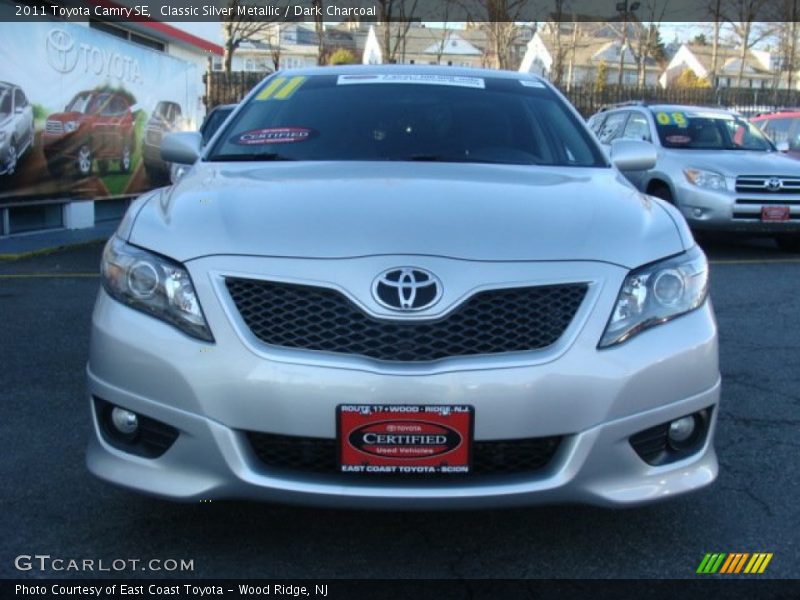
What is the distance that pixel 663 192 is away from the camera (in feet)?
33.4

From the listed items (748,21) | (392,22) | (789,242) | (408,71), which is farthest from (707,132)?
(748,21)

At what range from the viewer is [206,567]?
272 cm

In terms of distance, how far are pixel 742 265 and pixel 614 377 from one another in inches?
279

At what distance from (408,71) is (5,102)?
6478 mm

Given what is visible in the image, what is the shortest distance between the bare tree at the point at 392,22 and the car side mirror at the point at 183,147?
16904mm

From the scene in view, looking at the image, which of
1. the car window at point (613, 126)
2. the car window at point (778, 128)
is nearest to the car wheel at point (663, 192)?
the car window at point (613, 126)

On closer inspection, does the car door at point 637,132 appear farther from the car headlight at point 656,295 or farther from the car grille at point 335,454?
the car grille at point 335,454

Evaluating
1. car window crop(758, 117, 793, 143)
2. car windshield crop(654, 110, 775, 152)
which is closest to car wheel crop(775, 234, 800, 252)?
car windshield crop(654, 110, 775, 152)

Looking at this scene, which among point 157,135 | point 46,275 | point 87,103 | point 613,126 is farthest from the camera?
point 157,135

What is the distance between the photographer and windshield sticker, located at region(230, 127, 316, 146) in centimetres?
383

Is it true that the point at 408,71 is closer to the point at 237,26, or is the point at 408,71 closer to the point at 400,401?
the point at 400,401

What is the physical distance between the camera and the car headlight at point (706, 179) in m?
9.45

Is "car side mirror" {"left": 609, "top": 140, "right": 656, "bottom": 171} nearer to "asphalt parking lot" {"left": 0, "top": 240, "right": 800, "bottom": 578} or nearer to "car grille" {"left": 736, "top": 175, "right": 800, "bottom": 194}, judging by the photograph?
"asphalt parking lot" {"left": 0, "top": 240, "right": 800, "bottom": 578}

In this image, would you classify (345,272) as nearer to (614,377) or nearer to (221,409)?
(221,409)
